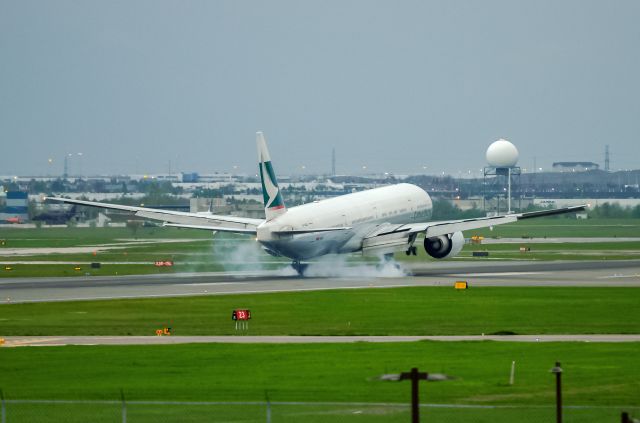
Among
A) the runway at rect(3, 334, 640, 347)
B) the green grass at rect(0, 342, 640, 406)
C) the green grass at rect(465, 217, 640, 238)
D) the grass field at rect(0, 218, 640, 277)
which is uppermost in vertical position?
the green grass at rect(465, 217, 640, 238)

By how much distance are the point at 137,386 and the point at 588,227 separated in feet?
528

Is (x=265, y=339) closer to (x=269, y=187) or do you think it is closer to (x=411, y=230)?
(x=269, y=187)

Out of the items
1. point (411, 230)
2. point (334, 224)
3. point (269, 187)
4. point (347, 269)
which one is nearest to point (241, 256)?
point (347, 269)

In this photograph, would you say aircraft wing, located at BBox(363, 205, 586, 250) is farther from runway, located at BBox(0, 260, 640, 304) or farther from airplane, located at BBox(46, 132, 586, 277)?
runway, located at BBox(0, 260, 640, 304)

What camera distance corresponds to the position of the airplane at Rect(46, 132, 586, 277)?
295ft

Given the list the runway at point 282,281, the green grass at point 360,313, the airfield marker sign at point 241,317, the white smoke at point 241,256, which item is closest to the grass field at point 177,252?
the white smoke at point 241,256

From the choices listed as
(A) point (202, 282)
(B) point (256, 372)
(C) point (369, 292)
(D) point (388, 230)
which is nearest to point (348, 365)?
(B) point (256, 372)

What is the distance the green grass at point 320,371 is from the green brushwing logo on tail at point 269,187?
36349mm

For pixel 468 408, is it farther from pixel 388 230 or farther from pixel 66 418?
pixel 388 230

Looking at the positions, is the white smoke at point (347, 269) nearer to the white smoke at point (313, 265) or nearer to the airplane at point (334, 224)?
the white smoke at point (313, 265)

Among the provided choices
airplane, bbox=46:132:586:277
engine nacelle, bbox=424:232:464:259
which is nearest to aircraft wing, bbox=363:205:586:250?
airplane, bbox=46:132:586:277

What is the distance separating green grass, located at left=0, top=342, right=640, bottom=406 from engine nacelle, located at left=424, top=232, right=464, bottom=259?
45.7 metres

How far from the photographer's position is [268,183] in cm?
8950

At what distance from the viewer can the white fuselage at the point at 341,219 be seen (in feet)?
296
